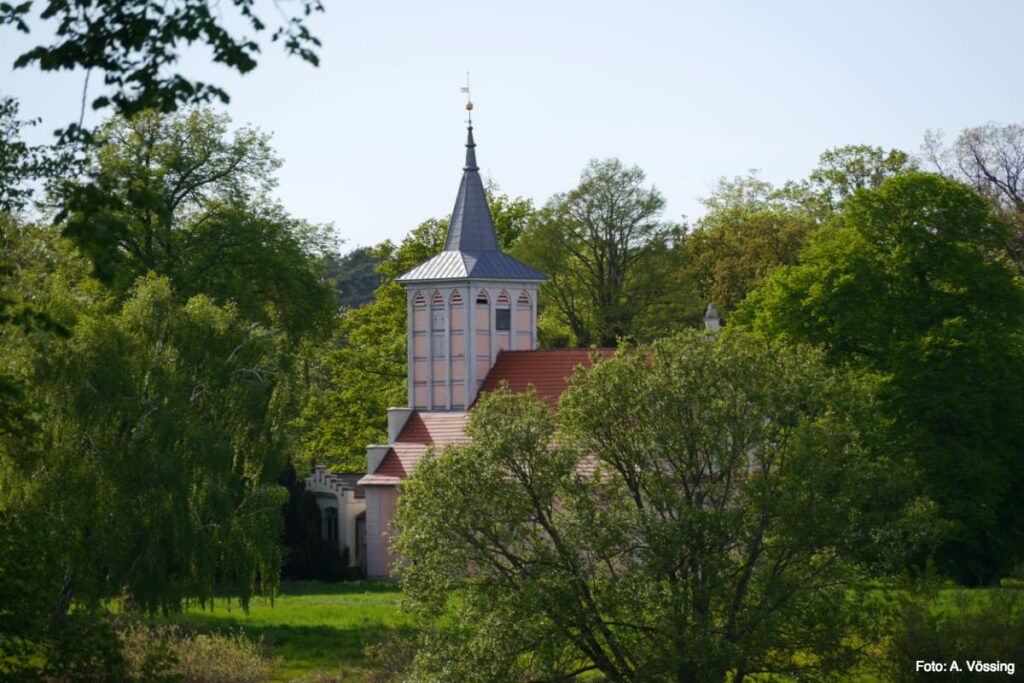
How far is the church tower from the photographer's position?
4866 centimetres

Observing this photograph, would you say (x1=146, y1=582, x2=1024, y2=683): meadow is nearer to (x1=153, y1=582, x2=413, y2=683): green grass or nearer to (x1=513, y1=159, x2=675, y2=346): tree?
(x1=153, y1=582, x2=413, y2=683): green grass

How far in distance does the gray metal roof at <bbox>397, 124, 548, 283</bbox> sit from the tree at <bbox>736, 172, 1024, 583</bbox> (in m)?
9.97

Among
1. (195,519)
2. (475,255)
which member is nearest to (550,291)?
(475,255)

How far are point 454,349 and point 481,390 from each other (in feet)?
7.58

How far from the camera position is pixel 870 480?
79.0ft

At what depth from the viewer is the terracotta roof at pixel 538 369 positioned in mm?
45938

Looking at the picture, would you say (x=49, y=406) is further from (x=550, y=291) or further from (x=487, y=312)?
(x=550, y=291)

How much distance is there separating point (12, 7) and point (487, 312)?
1445 inches

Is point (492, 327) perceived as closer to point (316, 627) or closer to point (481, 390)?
point (481, 390)

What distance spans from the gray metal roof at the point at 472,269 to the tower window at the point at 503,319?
3.22 feet

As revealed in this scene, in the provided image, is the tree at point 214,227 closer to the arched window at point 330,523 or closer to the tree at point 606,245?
the arched window at point 330,523

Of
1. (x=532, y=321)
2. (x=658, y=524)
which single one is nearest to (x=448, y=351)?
(x=532, y=321)

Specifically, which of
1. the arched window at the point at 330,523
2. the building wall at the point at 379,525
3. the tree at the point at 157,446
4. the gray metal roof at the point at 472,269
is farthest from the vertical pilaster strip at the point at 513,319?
the tree at the point at 157,446

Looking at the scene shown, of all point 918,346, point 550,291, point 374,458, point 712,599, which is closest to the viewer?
point 712,599
